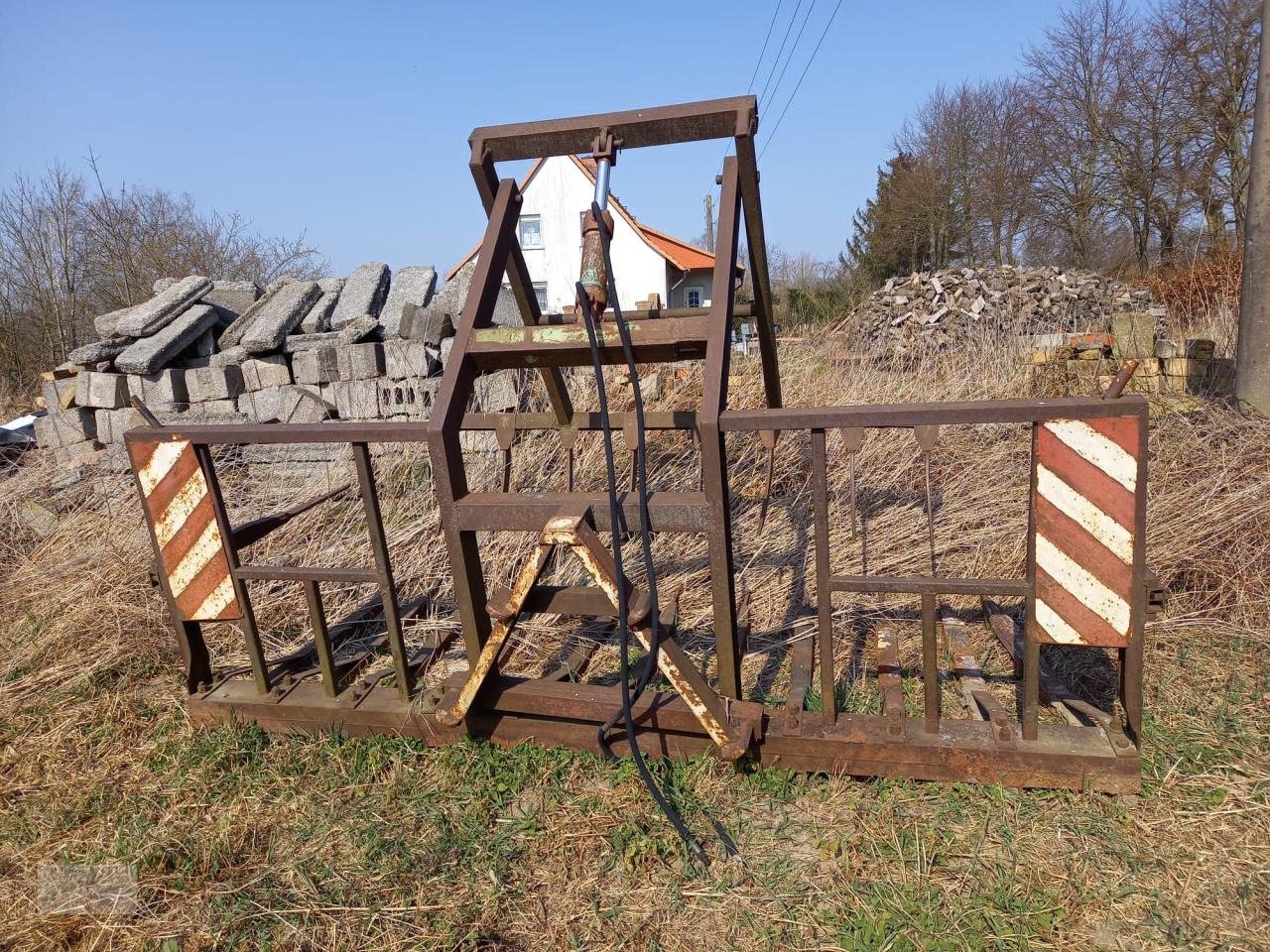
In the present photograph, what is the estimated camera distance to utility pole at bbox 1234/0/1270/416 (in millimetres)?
4758

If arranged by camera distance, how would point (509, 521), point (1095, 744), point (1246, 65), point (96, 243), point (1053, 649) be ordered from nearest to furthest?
point (1095, 744) < point (509, 521) < point (1053, 649) < point (96, 243) < point (1246, 65)

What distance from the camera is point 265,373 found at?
6.29 metres

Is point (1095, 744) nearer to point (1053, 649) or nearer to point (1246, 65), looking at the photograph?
point (1053, 649)

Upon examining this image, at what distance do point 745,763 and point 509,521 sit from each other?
116 cm

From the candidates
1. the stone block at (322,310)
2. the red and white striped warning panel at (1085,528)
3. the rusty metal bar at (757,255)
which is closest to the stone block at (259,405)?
the stone block at (322,310)

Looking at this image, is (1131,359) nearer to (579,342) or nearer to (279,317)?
(579,342)

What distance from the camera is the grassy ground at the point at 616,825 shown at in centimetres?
193

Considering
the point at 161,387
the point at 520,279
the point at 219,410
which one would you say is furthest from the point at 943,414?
the point at 161,387

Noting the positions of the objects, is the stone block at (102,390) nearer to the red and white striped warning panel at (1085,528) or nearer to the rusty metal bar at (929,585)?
the rusty metal bar at (929,585)

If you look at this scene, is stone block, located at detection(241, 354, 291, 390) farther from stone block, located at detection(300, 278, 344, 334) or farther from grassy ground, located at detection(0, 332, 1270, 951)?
grassy ground, located at detection(0, 332, 1270, 951)

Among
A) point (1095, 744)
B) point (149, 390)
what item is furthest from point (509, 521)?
point (149, 390)

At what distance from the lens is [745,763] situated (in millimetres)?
2496

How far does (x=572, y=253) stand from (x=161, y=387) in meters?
24.7

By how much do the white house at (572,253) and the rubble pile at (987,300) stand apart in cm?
1472
